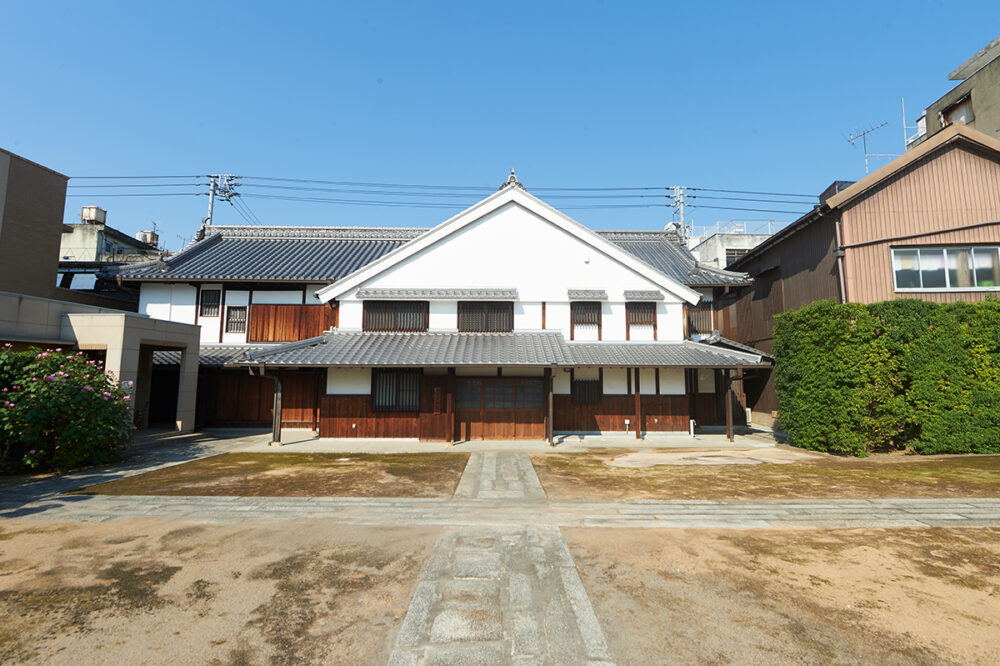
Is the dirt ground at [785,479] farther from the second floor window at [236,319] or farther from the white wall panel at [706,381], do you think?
the second floor window at [236,319]

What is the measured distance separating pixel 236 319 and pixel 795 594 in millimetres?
22414

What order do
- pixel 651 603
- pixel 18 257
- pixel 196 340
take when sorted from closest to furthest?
pixel 651 603 → pixel 196 340 → pixel 18 257

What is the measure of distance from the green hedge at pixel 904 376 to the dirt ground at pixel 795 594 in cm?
747

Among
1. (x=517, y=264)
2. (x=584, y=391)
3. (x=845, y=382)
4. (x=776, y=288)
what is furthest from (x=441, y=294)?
(x=776, y=288)

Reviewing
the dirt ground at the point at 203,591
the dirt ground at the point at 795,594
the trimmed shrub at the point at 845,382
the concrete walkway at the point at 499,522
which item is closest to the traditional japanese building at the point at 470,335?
the trimmed shrub at the point at 845,382

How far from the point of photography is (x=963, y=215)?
15578 mm

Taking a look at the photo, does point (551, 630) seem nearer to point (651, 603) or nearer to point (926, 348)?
point (651, 603)

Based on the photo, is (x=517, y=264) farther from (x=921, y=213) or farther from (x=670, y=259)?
(x=921, y=213)

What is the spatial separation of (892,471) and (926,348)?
5111mm

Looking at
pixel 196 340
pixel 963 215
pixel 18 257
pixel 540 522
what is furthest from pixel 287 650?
pixel 18 257

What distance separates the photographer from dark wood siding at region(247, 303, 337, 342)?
788 inches

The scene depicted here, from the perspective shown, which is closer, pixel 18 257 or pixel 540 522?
pixel 540 522

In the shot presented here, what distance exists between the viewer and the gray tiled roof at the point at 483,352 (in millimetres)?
15398

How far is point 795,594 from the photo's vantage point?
4832 millimetres
